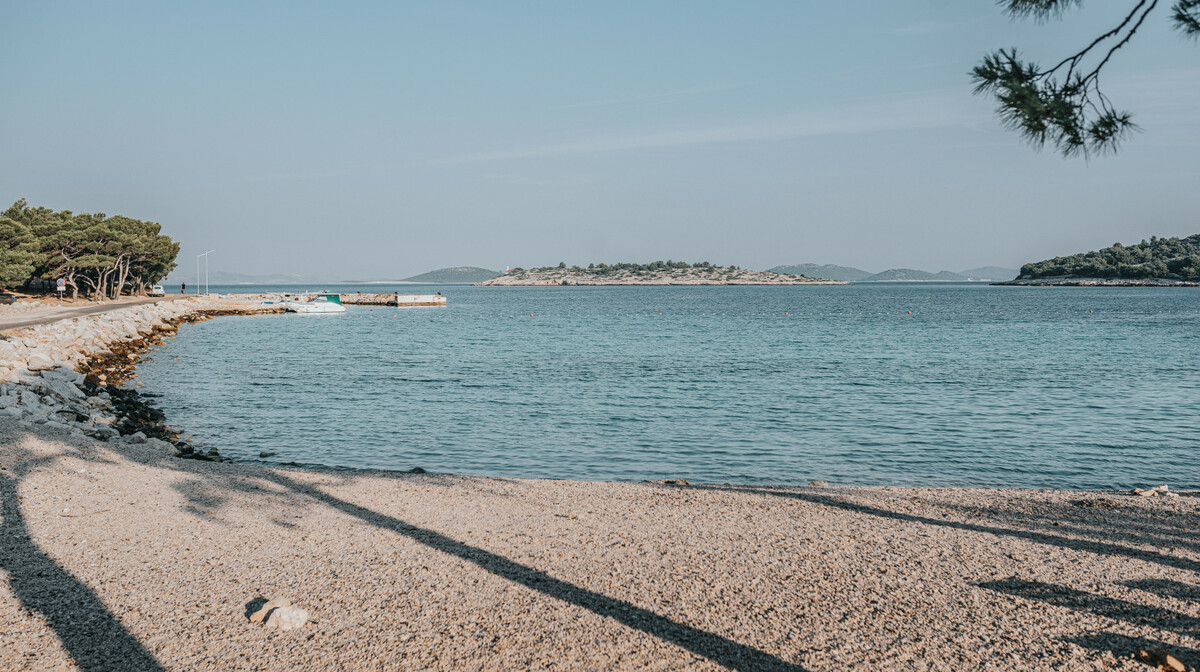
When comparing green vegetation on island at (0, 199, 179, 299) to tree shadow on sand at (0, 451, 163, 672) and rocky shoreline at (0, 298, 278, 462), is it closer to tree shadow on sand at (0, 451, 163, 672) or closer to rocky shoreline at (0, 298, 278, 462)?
rocky shoreline at (0, 298, 278, 462)

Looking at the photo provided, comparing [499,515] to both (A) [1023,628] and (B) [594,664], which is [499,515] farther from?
(A) [1023,628]

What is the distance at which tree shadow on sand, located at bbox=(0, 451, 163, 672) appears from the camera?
17.6 feet

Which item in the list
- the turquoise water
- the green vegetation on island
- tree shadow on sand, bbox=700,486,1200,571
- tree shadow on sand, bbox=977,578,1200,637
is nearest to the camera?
tree shadow on sand, bbox=977,578,1200,637

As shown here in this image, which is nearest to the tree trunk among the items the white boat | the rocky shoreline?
the white boat

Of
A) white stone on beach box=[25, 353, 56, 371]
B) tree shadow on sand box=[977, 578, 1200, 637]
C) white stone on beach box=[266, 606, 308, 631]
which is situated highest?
white stone on beach box=[25, 353, 56, 371]

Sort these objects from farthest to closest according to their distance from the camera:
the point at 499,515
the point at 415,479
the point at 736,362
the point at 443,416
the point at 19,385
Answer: the point at 736,362 < the point at 443,416 < the point at 19,385 < the point at 415,479 < the point at 499,515

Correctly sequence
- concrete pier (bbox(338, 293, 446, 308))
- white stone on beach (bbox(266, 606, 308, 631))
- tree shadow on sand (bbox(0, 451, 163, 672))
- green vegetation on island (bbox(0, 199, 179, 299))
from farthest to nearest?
1. concrete pier (bbox(338, 293, 446, 308))
2. green vegetation on island (bbox(0, 199, 179, 299))
3. white stone on beach (bbox(266, 606, 308, 631))
4. tree shadow on sand (bbox(0, 451, 163, 672))

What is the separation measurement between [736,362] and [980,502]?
2699 cm

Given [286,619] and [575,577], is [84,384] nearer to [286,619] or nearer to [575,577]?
[286,619]

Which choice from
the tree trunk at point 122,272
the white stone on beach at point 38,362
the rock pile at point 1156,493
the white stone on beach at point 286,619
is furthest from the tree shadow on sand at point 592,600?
the tree trunk at point 122,272

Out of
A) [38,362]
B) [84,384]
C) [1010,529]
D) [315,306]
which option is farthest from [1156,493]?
[315,306]

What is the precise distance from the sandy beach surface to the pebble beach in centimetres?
3

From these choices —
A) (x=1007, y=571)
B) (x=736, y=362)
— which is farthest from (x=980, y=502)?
(x=736, y=362)

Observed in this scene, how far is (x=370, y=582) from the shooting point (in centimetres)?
695
